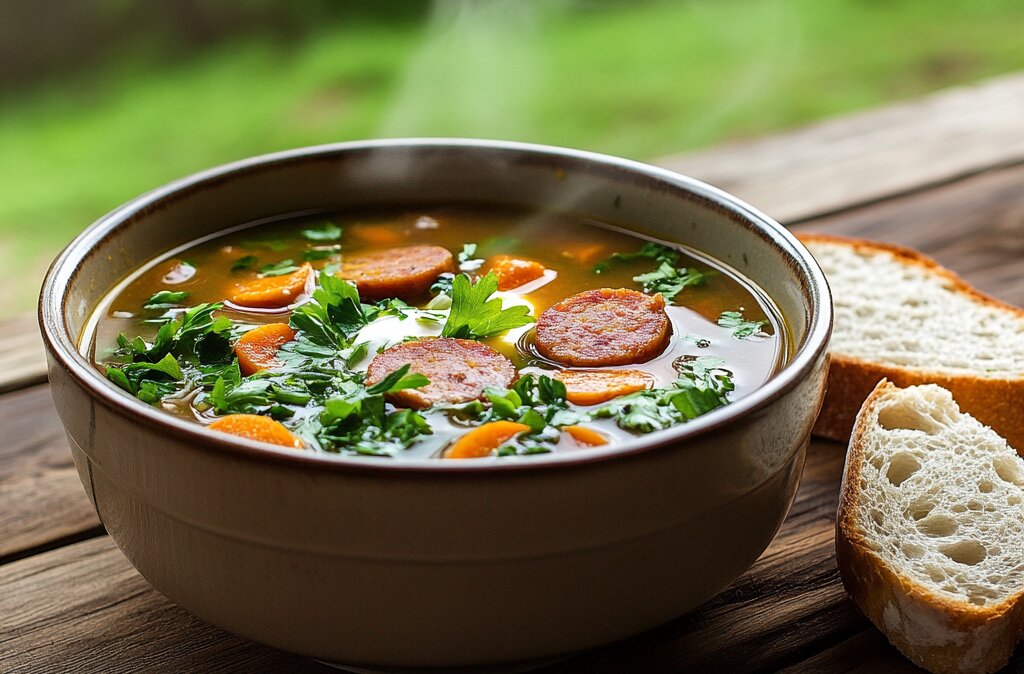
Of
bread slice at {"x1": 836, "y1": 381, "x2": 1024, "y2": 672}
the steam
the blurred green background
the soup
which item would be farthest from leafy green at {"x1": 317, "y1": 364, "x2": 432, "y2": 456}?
the blurred green background

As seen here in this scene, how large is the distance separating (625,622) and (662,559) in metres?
0.10

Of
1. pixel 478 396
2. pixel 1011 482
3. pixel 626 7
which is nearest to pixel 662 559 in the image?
pixel 478 396

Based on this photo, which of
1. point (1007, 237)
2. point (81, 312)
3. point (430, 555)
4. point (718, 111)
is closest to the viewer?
point (430, 555)

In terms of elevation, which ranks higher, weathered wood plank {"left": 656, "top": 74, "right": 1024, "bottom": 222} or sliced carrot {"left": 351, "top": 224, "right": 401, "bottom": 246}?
sliced carrot {"left": 351, "top": 224, "right": 401, "bottom": 246}

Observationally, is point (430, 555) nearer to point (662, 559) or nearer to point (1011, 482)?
point (662, 559)

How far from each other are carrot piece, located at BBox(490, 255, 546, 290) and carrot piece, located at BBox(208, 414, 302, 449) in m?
0.72

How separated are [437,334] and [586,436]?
459 mm

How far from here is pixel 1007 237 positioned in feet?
10.3

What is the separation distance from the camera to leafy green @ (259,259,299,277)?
7.54ft

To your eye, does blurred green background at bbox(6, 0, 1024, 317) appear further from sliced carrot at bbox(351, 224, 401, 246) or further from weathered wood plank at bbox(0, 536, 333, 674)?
weathered wood plank at bbox(0, 536, 333, 674)

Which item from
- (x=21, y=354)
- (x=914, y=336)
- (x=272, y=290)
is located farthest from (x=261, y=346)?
(x=914, y=336)

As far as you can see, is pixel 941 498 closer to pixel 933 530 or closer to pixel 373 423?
pixel 933 530

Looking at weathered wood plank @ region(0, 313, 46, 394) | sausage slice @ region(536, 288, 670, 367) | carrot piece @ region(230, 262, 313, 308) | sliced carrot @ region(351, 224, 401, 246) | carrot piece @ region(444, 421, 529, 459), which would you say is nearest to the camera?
carrot piece @ region(444, 421, 529, 459)

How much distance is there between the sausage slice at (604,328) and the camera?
1.93 meters
